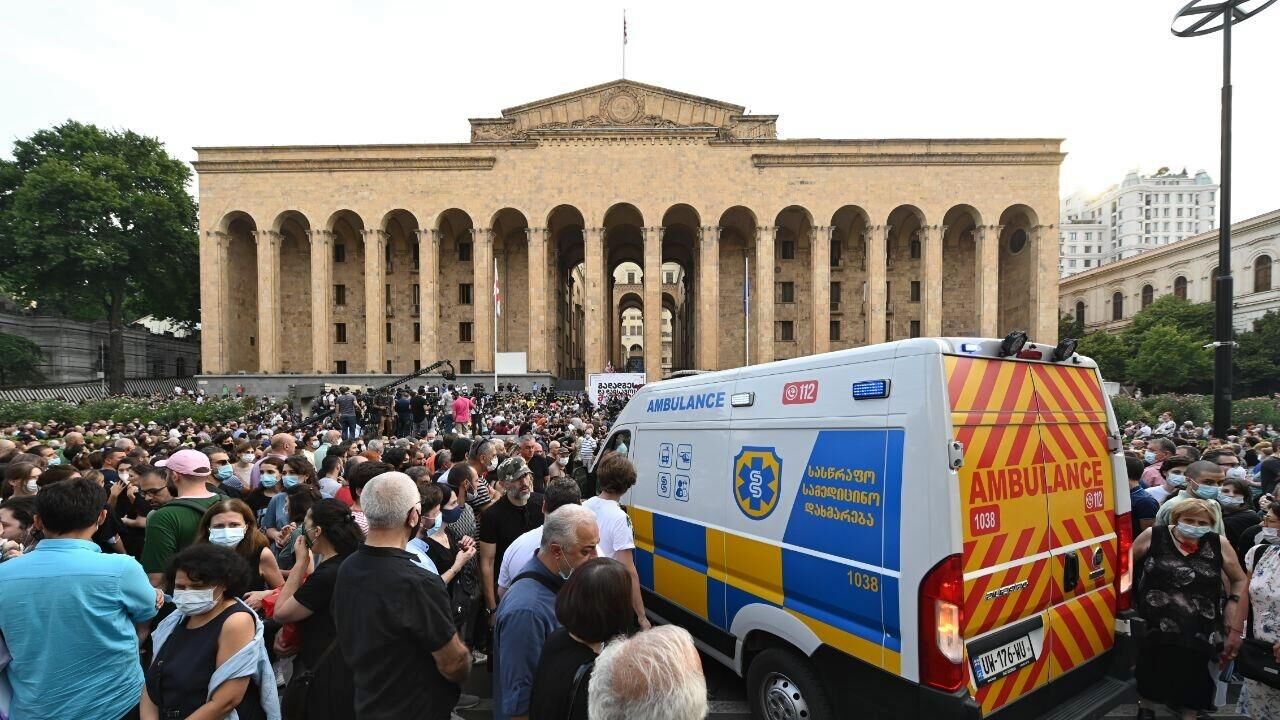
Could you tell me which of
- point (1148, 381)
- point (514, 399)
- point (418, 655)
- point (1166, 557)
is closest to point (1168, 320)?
point (1148, 381)

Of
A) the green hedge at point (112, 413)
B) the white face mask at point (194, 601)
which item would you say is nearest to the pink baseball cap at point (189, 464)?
the white face mask at point (194, 601)

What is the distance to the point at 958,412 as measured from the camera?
3.06 m

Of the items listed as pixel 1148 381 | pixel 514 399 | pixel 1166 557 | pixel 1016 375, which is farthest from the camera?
pixel 1148 381

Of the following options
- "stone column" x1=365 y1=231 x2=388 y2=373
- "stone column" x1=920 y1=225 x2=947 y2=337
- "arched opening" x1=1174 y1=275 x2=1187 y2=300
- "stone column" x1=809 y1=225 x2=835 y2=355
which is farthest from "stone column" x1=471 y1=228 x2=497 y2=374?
"arched opening" x1=1174 y1=275 x2=1187 y2=300

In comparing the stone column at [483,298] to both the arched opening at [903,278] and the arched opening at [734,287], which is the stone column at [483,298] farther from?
the arched opening at [903,278]

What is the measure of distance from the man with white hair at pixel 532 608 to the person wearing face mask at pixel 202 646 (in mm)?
1137

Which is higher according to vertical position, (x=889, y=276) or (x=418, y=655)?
(x=889, y=276)

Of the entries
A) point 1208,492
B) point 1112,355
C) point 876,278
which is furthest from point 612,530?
point 1112,355

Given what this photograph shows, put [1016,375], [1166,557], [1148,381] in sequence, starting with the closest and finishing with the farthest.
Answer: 1. [1016,375]
2. [1166,557]
3. [1148,381]

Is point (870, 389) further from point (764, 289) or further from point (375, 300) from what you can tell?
point (375, 300)

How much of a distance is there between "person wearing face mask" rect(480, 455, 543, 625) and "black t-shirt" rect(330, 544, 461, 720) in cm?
208

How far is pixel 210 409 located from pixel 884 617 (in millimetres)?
25578

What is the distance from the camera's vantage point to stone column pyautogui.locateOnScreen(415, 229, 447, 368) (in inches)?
1326

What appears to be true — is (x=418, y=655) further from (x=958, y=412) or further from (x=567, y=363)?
(x=567, y=363)
